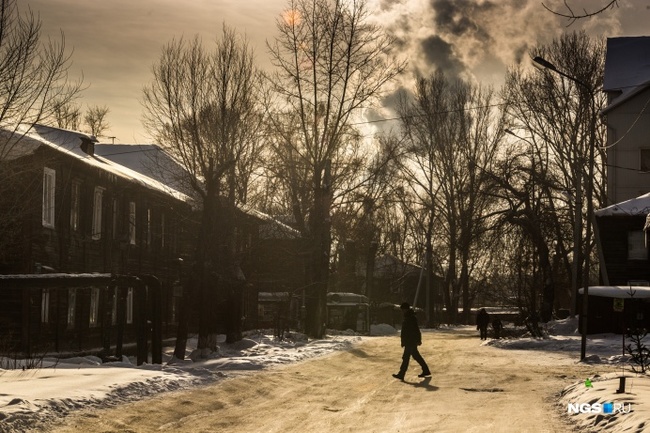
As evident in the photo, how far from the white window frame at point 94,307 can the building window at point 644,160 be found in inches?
1311

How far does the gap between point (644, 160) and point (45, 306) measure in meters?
36.9

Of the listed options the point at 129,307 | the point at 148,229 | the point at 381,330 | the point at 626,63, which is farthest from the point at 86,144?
the point at 626,63

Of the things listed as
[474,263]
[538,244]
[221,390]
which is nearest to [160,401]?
[221,390]

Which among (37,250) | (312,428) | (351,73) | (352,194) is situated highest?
(351,73)

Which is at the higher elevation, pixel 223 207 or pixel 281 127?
pixel 281 127

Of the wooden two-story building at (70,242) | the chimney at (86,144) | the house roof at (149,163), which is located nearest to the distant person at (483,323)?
the house roof at (149,163)

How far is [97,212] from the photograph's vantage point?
3678 cm

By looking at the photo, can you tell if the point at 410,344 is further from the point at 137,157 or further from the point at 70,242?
the point at 137,157

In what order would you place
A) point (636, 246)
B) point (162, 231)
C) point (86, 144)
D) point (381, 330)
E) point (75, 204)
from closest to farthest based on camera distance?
A: point (75, 204) < point (86, 144) < point (162, 231) < point (636, 246) < point (381, 330)

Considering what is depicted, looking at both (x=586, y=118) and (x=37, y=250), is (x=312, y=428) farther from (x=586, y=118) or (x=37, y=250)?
(x=586, y=118)

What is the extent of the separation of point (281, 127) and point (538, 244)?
55.6 ft

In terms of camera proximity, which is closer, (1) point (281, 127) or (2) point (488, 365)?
(2) point (488, 365)

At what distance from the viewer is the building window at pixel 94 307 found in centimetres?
3603

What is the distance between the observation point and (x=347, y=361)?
3027cm
